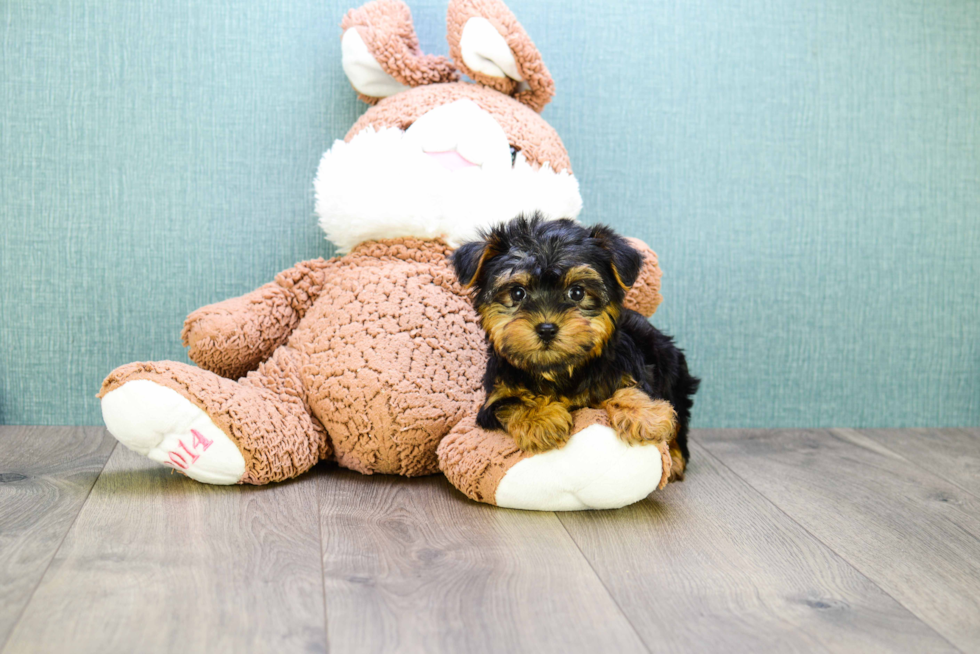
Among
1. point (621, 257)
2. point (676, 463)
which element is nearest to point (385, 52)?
point (621, 257)

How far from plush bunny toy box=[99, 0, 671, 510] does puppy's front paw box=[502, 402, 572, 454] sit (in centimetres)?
4

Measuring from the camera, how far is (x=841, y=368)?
2.89 meters

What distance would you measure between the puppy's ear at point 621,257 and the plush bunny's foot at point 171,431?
100 centimetres

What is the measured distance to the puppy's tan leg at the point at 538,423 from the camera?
180cm

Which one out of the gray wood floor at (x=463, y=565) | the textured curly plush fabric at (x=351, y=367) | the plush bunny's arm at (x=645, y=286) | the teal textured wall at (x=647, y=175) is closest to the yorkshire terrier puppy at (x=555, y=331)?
the textured curly plush fabric at (x=351, y=367)

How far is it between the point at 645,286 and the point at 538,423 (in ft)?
2.31

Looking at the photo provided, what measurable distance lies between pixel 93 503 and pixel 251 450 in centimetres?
37

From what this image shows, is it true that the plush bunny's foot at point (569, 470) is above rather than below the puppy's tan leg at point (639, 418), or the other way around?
below

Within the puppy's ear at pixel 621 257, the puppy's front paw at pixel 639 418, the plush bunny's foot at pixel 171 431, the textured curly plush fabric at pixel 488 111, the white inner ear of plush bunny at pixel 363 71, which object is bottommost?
the plush bunny's foot at pixel 171 431

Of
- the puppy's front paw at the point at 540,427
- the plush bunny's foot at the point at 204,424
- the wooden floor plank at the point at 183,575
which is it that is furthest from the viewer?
the plush bunny's foot at the point at 204,424

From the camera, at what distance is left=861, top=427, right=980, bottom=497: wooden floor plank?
2402 mm

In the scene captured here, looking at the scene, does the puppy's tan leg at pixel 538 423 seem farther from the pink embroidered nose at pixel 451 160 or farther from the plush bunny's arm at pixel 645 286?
the pink embroidered nose at pixel 451 160

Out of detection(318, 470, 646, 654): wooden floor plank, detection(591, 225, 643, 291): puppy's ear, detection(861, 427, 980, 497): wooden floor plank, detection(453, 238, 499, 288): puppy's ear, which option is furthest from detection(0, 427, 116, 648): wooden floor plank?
detection(861, 427, 980, 497): wooden floor plank

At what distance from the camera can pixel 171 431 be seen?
6.31ft
